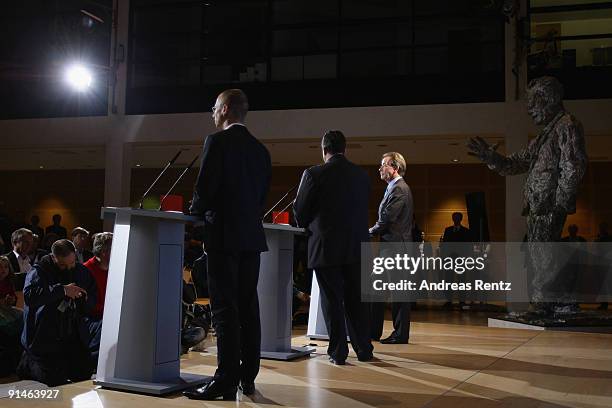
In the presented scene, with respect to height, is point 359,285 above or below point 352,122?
below

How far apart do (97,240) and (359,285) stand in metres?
1.70

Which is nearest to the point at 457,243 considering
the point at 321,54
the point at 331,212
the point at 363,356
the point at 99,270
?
the point at 321,54

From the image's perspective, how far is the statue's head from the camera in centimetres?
665

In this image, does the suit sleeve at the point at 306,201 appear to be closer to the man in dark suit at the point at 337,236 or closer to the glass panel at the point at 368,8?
the man in dark suit at the point at 337,236

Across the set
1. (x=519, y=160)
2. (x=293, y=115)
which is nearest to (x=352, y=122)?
(x=293, y=115)

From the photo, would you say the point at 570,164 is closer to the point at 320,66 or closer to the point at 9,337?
the point at 9,337

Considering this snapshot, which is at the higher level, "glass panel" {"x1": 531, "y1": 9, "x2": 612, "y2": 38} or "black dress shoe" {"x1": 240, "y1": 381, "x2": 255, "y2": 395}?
"glass panel" {"x1": 531, "y1": 9, "x2": 612, "y2": 38}

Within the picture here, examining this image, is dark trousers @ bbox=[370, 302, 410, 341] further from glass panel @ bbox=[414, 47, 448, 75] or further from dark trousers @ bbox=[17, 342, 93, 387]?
glass panel @ bbox=[414, 47, 448, 75]

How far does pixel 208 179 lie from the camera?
3008 millimetres

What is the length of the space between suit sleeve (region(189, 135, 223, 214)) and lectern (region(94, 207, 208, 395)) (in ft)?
0.49

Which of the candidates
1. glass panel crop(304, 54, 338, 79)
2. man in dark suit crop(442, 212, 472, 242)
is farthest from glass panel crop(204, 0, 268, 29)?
A: man in dark suit crop(442, 212, 472, 242)

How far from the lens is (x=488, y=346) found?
5.20m

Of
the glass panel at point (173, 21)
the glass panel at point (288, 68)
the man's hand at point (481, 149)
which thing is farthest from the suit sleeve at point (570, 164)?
the glass panel at point (173, 21)

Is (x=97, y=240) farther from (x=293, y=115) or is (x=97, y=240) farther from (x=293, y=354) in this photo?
(x=293, y=115)
